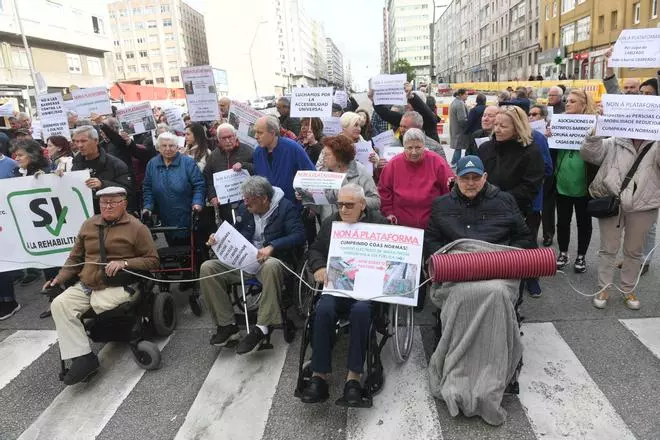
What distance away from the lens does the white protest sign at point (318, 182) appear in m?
4.36

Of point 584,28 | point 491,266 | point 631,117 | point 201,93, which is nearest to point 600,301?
point 631,117

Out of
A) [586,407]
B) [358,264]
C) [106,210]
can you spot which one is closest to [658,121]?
[586,407]

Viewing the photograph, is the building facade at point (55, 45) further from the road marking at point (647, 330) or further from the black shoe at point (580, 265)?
the road marking at point (647, 330)

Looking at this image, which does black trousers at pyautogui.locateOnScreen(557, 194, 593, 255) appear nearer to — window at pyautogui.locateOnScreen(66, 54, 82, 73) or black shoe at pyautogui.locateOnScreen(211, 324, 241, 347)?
black shoe at pyautogui.locateOnScreen(211, 324, 241, 347)

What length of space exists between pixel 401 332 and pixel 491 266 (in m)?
1.17

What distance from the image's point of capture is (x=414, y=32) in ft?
470

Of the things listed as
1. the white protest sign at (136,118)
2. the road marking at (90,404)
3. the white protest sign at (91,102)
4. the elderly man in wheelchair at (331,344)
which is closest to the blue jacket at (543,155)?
the elderly man in wheelchair at (331,344)

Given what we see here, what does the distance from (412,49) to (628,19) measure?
11770 centimetres

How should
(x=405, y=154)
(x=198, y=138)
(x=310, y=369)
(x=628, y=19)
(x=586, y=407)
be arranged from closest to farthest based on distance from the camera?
(x=586, y=407), (x=310, y=369), (x=405, y=154), (x=198, y=138), (x=628, y=19)

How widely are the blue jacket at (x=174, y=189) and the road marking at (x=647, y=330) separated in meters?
4.47

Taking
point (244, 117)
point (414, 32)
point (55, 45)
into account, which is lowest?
point (244, 117)

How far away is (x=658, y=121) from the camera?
4.07 metres

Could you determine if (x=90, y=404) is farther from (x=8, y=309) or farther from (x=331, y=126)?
(x=331, y=126)

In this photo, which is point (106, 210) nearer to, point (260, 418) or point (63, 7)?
point (260, 418)
